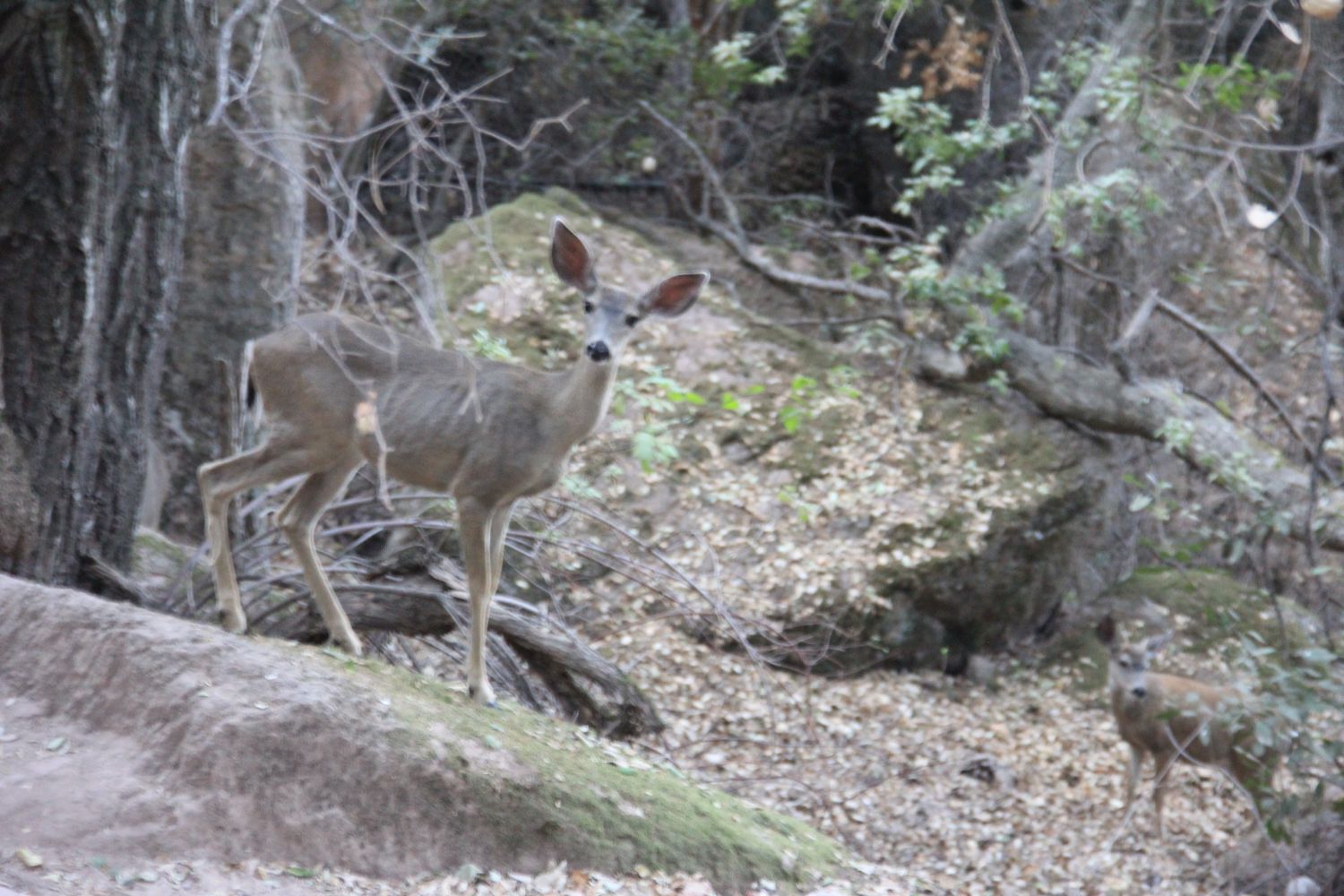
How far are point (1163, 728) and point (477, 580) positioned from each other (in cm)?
570

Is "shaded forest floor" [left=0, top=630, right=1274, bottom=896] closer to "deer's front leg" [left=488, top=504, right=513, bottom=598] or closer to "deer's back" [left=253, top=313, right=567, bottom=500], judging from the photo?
"deer's front leg" [left=488, top=504, right=513, bottom=598]

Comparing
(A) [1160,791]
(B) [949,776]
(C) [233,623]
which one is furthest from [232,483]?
(A) [1160,791]

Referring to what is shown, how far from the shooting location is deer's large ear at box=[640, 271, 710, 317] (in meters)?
5.57

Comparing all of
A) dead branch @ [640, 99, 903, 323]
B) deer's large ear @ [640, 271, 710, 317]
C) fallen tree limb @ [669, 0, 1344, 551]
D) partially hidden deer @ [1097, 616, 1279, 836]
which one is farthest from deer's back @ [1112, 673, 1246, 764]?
deer's large ear @ [640, 271, 710, 317]

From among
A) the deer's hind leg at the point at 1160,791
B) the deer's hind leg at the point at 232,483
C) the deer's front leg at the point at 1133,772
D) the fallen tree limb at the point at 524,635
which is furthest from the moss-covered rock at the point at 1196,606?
the deer's hind leg at the point at 232,483

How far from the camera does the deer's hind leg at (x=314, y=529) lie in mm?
5277

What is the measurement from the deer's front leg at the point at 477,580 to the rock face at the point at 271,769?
0.33m

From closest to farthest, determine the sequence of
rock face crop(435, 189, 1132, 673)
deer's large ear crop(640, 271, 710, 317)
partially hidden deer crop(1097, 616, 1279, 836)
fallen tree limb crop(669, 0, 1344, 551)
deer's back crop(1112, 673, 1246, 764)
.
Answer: deer's large ear crop(640, 271, 710, 317) → partially hidden deer crop(1097, 616, 1279, 836) → deer's back crop(1112, 673, 1246, 764) → fallen tree limb crop(669, 0, 1344, 551) → rock face crop(435, 189, 1132, 673)

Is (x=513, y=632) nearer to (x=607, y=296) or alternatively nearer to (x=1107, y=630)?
(x=607, y=296)

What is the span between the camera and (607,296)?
5.50m

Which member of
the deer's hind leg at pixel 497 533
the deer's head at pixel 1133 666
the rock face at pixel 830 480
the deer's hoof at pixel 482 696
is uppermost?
the deer's hind leg at pixel 497 533

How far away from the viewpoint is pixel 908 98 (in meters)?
10.6

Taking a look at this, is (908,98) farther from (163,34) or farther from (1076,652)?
(163,34)

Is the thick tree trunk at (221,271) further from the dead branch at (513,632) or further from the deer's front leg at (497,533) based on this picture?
the deer's front leg at (497,533)
